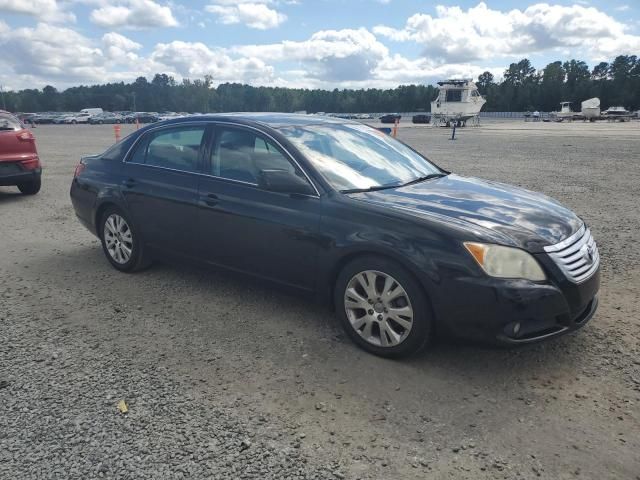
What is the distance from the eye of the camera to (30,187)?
10.3 m

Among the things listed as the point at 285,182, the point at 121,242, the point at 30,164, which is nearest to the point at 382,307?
the point at 285,182

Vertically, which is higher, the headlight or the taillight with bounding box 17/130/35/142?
the taillight with bounding box 17/130/35/142

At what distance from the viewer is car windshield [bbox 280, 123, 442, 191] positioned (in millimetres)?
4082

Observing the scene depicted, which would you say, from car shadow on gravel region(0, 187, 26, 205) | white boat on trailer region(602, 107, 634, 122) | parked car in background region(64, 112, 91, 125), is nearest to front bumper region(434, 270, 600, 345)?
car shadow on gravel region(0, 187, 26, 205)

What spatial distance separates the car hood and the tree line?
113 metres

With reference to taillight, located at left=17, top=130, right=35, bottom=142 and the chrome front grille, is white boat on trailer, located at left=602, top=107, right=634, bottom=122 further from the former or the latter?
the chrome front grille

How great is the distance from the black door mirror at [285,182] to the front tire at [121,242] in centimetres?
196

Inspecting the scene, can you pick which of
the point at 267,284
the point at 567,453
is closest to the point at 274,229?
the point at 267,284

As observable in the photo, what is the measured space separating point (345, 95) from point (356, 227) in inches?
5496

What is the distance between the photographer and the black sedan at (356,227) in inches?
127

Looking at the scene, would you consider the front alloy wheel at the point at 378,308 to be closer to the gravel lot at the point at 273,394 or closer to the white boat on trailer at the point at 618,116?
the gravel lot at the point at 273,394

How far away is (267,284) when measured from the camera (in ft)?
13.9

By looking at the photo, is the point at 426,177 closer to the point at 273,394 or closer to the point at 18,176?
the point at 273,394

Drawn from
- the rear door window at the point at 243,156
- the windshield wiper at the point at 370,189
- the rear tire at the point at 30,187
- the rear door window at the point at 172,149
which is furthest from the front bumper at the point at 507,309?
the rear tire at the point at 30,187
